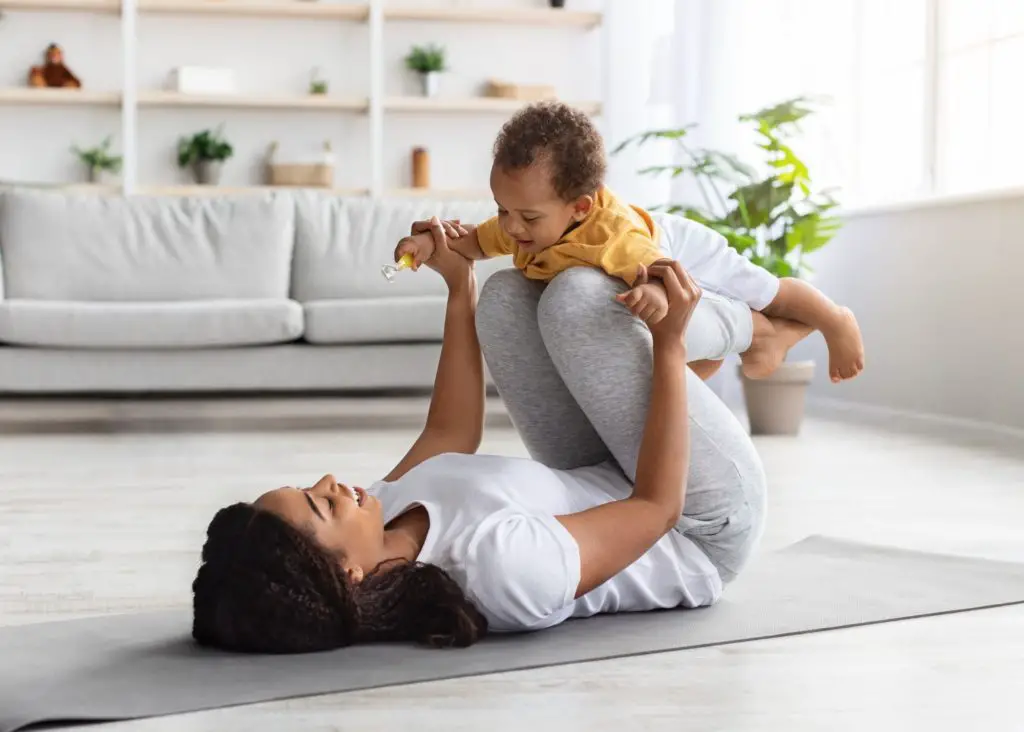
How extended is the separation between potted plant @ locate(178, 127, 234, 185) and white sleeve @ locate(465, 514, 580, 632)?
4.93m

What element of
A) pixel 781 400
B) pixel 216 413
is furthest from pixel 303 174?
pixel 781 400

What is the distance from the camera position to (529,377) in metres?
1.85

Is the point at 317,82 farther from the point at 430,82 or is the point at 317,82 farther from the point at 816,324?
the point at 816,324

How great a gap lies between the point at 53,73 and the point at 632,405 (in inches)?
200

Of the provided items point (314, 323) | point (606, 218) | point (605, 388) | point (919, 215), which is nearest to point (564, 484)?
point (605, 388)

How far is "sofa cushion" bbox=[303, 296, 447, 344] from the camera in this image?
4.24 metres

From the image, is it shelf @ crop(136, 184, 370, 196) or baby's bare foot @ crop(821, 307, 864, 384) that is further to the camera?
shelf @ crop(136, 184, 370, 196)

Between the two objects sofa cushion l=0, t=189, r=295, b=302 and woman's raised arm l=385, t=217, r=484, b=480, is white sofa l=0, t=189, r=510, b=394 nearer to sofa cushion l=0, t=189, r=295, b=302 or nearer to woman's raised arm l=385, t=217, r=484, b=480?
sofa cushion l=0, t=189, r=295, b=302

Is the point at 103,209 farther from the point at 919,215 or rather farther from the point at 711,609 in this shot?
the point at 711,609

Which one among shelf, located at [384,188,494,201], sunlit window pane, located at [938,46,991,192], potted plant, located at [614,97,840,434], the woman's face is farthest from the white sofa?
the woman's face

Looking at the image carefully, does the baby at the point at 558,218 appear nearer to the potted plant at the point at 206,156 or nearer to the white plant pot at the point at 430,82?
the potted plant at the point at 206,156

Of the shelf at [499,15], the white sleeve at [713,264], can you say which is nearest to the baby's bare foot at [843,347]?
the white sleeve at [713,264]

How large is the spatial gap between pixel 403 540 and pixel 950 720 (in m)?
0.63

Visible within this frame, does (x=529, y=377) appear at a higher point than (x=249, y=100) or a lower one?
lower
